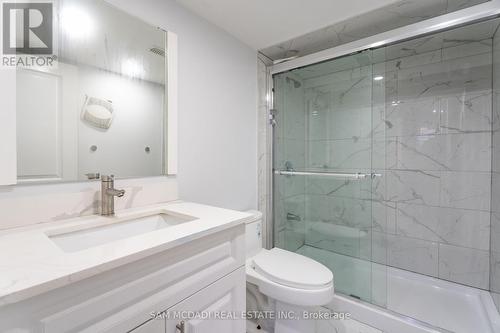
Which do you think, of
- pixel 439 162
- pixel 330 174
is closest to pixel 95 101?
pixel 330 174

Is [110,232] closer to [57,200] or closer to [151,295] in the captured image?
[57,200]

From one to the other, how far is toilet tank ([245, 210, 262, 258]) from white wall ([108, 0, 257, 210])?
0.21 m

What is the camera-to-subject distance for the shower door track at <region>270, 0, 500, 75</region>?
123 centimetres

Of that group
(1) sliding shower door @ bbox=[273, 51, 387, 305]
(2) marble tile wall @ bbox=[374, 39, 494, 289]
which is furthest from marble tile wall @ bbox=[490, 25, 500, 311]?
(1) sliding shower door @ bbox=[273, 51, 387, 305]

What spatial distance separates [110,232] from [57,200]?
0.23 metres

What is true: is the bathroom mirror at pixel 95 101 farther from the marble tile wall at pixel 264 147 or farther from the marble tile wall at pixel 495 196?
the marble tile wall at pixel 495 196

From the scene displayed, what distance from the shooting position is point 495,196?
1.62 metres

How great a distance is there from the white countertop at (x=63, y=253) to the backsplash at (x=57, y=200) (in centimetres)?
4

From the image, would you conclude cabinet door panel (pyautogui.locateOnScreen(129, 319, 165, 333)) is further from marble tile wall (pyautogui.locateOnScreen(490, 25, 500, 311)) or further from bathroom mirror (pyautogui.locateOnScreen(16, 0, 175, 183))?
marble tile wall (pyautogui.locateOnScreen(490, 25, 500, 311))

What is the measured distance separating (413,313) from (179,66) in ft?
7.21

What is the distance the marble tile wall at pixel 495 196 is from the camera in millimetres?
1544

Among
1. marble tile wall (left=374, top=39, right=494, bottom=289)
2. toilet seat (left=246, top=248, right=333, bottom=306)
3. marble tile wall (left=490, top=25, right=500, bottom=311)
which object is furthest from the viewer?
marble tile wall (left=374, top=39, right=494, bottom=289)

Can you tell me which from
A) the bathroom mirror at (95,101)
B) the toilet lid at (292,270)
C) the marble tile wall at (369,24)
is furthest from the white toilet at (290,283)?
the marble tile wall at (369,24)

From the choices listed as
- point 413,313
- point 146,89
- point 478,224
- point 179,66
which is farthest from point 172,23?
point 478,224
